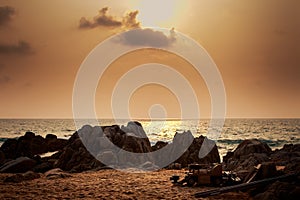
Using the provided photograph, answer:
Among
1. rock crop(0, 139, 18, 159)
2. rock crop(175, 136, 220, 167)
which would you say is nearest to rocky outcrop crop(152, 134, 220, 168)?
rock crop(175, 136, 220, 167)

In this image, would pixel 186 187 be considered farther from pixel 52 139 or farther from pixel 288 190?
pixel 52 139

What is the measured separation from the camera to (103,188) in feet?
72.3

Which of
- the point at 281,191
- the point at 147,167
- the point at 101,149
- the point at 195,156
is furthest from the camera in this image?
the point at 195,156

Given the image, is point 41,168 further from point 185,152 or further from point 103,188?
point 185,152

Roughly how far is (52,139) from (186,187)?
49690 mm

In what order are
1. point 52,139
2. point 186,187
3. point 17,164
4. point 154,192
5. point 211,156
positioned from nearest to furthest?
point 154,192, point 186,187, point 17,164, point 211,156, point 52,139

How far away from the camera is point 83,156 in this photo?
36.6 metres

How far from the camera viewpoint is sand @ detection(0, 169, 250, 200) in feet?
63.4

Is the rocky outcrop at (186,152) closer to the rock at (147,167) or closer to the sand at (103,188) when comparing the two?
the rock at (147,167)

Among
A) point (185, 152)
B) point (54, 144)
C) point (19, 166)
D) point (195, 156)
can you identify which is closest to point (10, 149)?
point (54, 144)

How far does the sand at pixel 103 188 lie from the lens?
19.3m

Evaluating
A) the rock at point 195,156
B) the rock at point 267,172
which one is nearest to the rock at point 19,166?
the rock at point 195,156

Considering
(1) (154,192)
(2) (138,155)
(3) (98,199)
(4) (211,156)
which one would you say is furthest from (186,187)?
(4) (211,156)

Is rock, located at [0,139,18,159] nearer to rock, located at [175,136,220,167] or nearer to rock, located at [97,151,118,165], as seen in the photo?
rock, located at [97,151,118,165]
